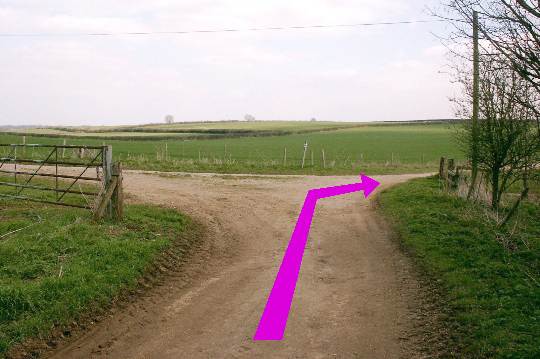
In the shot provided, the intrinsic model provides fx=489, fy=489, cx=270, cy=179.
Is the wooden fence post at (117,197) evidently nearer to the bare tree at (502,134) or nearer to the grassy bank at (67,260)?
the grassy bank at (67,260)

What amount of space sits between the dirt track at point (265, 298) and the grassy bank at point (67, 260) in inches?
23.2

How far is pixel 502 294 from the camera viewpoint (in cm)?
776

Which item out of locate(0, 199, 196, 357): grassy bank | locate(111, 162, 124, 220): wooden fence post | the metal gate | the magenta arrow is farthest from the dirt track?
the metal gate

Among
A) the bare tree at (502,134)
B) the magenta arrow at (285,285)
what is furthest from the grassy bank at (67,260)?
the bare tree at (502,134)

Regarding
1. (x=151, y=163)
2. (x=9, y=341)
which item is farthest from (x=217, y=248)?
(x=151, y=163)

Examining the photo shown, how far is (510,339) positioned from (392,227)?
23.9 feet

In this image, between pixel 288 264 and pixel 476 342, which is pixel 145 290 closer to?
→ pixel 288 264

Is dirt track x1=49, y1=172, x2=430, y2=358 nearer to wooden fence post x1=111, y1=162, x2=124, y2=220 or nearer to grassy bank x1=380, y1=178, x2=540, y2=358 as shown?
grassy bank x1=380, y1=178, x2=540, y2=358

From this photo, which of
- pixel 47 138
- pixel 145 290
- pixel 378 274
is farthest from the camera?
pixel 47 138

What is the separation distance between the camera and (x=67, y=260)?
357 inches

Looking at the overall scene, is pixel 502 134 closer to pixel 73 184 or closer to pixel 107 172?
pixel 107 172

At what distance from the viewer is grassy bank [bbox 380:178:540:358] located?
626 cm

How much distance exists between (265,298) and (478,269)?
4.01m

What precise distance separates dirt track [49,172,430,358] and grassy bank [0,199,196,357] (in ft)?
1.93
